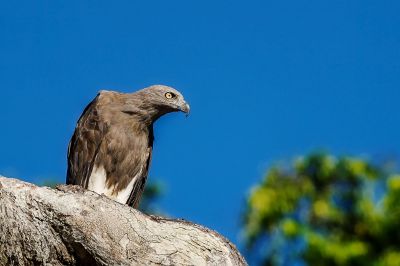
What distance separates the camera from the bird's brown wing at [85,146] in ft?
38.3

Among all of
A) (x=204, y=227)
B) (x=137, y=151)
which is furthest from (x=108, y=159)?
(x=204, y=227)

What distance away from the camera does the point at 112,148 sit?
1177 centimetres

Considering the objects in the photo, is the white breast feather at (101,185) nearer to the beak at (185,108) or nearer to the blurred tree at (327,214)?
the beak at (185,108)

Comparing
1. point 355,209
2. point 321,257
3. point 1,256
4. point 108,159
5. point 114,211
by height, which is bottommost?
point 1,256

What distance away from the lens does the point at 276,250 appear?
931 inches

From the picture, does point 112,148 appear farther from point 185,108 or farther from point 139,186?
→ point 185,108

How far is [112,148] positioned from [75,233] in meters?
3.56

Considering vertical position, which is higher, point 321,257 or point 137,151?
point 321,257

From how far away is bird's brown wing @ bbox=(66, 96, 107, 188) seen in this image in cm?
1166

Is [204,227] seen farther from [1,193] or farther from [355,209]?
[355,209]

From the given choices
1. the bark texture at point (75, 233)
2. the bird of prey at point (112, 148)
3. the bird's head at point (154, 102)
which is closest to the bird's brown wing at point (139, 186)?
the bird of prey at point (112, 148)

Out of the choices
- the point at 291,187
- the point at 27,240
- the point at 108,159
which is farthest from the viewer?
the point at 291,187

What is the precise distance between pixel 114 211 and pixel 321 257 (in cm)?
1474

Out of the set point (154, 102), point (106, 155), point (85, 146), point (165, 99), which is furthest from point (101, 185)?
point (165, 99)
